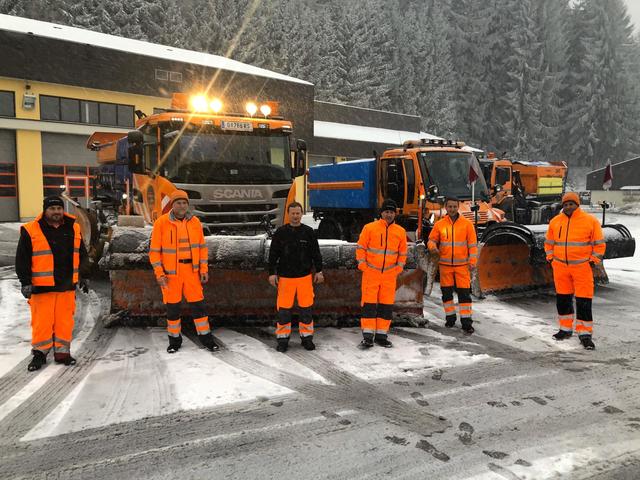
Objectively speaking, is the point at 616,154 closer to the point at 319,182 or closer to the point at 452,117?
the point at 452,117

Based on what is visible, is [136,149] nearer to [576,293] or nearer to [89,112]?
[576,293]

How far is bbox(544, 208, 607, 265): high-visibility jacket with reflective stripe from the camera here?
5.80 m

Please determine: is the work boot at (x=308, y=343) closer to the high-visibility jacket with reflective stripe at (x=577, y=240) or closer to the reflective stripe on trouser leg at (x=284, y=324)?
the reflective stripe on trouser leg at (x=284, y=324)

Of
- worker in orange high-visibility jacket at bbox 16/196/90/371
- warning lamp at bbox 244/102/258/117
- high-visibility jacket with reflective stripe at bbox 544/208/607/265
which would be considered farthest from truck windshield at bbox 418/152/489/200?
worker in orange high-visibility jacket at bbox 16/196/90/371

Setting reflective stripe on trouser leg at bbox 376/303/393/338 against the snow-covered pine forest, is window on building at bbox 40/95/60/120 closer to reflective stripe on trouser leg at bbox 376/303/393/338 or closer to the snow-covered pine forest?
reflective stripe on trouser leg at bbox 376/303/393/338

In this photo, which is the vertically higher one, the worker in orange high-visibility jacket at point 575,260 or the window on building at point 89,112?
the window on building at point 89,112

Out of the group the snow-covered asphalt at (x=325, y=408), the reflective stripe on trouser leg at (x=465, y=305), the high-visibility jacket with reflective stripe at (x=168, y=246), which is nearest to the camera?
the snow-covered asphalt at (x=325, y=408)

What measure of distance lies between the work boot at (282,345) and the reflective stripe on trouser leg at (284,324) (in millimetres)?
41

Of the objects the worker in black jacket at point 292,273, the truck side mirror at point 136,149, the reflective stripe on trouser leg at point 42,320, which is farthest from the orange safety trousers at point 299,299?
the truck side mirror at point 136,149

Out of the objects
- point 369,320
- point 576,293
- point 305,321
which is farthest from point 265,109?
point 576,293

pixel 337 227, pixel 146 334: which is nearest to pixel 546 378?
pixel 146 334

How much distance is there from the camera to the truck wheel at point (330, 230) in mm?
12641

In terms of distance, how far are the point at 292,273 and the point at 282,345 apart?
0.74 meters

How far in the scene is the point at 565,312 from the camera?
19.9 ft
